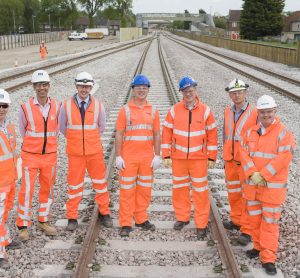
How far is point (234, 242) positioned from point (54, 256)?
205 centimetres

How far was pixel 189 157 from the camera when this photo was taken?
523 centimetres

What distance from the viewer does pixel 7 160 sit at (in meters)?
4.64

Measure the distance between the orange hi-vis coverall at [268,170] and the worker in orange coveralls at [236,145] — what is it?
32cm

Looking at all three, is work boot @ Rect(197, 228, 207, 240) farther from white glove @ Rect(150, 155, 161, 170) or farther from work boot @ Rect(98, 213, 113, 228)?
work boot @ Rect(98, 213, 113, 228)

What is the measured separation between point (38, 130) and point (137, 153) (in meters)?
1.21

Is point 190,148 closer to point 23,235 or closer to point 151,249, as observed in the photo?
point 151,249

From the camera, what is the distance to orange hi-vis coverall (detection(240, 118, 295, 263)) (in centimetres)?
439

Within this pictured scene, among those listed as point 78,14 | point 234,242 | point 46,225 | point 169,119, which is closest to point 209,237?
point 234,242

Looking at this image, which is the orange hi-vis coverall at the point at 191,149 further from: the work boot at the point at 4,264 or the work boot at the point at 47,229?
the work boot at the point at 4,264

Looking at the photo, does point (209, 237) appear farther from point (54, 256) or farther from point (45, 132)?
point (45, 132)

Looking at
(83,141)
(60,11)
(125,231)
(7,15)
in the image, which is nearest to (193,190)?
(125,231)

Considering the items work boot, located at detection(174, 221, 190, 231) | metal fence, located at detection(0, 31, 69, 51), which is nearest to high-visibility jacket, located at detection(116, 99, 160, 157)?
work boot, located at detection(174, 221, 190, 231)

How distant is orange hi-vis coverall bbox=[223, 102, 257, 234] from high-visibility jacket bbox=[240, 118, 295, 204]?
35cm

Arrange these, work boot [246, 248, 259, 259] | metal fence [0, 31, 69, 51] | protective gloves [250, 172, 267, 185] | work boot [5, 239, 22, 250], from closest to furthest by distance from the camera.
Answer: protective gloves [250, 172, 267, 185] < work boot [246, 248, 259, 259] < work boot [5, 239, 22, 250] < metal fence [0, 31, 69, 51]
